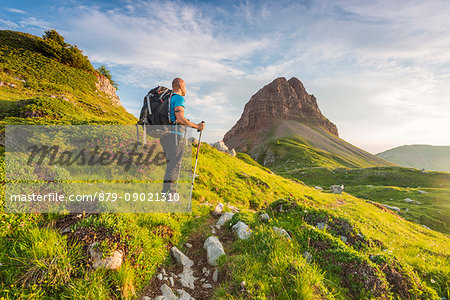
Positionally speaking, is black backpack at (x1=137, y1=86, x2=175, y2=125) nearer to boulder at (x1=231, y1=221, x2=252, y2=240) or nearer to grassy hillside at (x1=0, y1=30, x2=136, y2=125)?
boulder at (x1=231, y1=221, x2=252, y2=240)

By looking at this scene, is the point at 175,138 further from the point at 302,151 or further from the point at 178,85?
the point at 302,151

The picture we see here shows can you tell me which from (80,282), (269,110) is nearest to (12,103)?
(80,282)

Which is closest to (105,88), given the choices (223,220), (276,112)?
(223,220)

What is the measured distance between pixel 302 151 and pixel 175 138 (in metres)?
117

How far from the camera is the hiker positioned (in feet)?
23.0

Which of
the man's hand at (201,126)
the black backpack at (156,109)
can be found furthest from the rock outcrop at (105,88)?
the man's hand at (201,126)

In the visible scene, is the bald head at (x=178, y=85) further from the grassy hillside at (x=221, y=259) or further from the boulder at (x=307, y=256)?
the boulder at (x=307, y=256)

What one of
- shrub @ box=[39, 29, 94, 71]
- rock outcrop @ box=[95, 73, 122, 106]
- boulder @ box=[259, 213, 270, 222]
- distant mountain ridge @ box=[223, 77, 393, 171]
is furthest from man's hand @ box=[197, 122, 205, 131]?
distant mountain ridge @ box=[223, 77, 393, 171]

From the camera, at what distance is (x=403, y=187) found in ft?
180

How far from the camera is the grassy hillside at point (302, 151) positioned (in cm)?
10112

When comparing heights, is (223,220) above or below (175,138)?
below

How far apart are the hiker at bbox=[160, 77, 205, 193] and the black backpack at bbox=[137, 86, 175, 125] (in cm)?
19

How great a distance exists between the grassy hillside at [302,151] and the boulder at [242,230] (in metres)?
87.0

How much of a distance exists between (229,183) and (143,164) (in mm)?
8288
